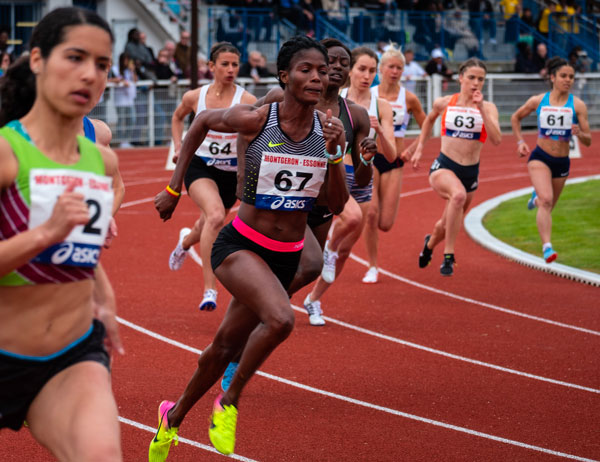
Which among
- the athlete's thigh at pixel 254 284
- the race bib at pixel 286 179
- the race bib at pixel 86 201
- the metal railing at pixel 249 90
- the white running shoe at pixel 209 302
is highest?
the race bib at pixel 86 201

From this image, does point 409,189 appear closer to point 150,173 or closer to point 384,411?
point 150,173

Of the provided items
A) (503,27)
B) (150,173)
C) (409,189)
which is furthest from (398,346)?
(503,27)

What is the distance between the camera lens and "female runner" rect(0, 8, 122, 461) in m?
3.17

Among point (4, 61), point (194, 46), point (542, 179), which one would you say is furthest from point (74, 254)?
point (194, 46)

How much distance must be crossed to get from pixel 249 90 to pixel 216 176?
14.2m

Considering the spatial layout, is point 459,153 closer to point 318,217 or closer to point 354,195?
point 354,195

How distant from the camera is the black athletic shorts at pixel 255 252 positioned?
207 inches

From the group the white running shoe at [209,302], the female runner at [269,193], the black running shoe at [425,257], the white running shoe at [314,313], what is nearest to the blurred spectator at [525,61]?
the black running shoe at [425,257]

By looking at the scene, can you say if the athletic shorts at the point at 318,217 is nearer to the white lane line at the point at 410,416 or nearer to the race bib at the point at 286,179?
the white lane line at the point at 410,416

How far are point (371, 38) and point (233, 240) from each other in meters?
23.4

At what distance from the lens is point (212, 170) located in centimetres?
873

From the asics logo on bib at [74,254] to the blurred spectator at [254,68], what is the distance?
19702 mm

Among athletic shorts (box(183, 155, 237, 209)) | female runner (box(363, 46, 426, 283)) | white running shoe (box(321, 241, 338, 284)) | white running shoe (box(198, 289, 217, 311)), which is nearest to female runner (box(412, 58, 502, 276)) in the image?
female runner (box(363, 46, 426, 283))

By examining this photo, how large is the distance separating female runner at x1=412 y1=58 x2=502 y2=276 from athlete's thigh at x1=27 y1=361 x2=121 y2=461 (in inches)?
295
